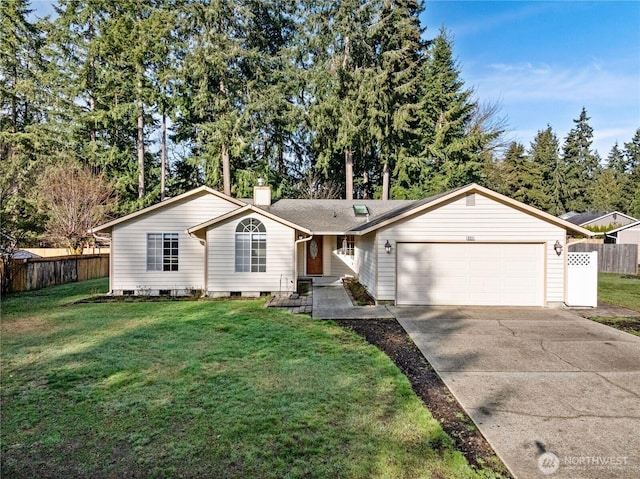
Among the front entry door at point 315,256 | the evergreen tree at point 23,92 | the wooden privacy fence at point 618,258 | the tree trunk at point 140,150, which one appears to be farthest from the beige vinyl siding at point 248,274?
the wooden privacy fence at point 618,258

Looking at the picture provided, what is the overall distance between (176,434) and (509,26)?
16907 mm

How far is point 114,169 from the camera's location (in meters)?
22.5

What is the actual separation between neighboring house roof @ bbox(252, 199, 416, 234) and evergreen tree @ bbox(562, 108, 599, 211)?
34.7m

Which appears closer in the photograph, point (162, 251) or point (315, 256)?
point (162, 251)

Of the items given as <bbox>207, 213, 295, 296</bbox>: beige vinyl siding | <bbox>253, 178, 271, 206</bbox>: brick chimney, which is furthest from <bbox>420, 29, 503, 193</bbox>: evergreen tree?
<bbox>207, 213, 295, 296</bbox>: beige vinyl siding

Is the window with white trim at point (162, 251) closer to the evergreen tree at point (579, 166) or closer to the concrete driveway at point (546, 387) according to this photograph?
the concrete driveway at point (546, 387)

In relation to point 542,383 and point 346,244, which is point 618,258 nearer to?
point 346,244

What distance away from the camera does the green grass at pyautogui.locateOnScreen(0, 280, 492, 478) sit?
9.63ft

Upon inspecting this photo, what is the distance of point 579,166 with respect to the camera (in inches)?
1662

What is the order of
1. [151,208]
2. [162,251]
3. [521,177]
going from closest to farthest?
[151,208], [162,251], [521,177]

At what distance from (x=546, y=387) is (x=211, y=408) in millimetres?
4173

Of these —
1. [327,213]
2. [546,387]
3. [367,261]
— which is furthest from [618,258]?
[546,387]

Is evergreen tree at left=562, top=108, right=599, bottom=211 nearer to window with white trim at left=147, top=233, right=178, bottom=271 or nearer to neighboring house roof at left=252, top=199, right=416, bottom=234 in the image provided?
neighboring house roof at left=252, top=199, right=416, bottom=234

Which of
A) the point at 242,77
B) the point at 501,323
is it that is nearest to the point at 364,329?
the point at 501,323
